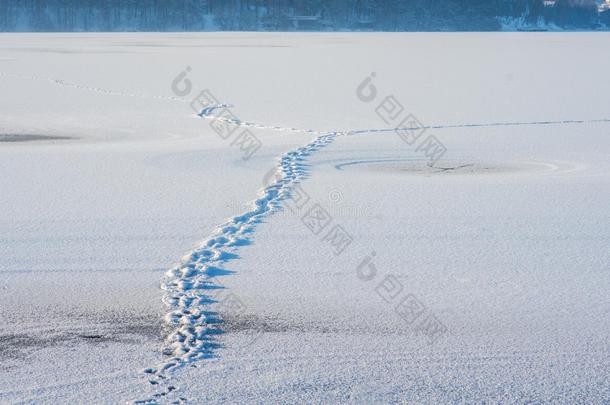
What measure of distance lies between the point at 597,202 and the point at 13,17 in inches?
2721

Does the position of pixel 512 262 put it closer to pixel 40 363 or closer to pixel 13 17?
pixel 40 363

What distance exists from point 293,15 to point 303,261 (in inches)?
3116

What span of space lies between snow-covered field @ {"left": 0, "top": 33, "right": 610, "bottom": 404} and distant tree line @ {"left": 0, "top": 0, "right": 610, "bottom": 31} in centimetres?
6218

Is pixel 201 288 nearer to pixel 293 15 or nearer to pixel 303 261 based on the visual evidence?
pixel 303 261

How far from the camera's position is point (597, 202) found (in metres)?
6.20

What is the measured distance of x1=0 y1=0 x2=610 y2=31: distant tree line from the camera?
71.9 m

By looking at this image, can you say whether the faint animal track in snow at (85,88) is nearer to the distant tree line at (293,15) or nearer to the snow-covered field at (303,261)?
the snow-covered field at (303,261)

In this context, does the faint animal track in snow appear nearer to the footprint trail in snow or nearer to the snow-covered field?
the snow-covered field

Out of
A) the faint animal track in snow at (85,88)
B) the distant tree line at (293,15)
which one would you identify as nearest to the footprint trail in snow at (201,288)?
the faint animal track in snow at (85,88)

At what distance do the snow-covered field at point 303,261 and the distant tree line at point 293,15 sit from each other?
62.2 m

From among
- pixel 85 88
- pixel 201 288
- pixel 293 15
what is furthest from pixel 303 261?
pixel 293 15

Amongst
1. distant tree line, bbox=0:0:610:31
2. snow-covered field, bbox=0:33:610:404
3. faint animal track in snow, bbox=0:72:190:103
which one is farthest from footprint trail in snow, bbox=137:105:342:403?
distant tree line, bbox=0:0:610:31

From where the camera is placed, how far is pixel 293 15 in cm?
8212

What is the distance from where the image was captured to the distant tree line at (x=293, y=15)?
71.9 meters
